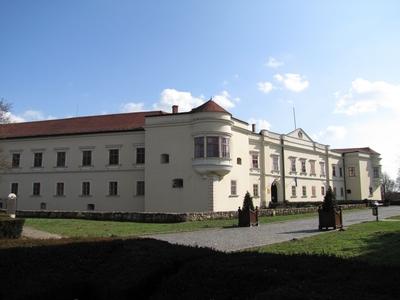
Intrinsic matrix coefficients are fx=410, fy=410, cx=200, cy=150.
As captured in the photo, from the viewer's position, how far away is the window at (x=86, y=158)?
42312 mm

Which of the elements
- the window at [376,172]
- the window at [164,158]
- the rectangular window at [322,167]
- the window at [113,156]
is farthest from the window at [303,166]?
the window at [113,156]

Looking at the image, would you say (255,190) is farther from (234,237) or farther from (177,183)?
(234,237)

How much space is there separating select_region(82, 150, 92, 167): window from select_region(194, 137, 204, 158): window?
1281 cm

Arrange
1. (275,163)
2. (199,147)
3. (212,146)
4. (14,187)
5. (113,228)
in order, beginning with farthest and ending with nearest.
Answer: (275,163)
(14,187)
(199,147)
(212,146)
(113,228)

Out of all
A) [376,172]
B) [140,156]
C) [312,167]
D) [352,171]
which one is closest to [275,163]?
[312,167]

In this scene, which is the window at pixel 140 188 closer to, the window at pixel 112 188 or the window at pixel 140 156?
the window at pixel 140 156

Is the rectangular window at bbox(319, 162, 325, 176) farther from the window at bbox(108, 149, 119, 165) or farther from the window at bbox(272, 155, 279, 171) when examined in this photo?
the window at bbox(108, 149, 119, 165)

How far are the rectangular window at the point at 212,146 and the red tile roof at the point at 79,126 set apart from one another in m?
8.12

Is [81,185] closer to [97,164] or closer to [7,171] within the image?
[97,164]

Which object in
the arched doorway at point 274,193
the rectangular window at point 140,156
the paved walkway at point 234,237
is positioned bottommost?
→ the paved walkway at point 234,237

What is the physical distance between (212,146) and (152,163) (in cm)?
609

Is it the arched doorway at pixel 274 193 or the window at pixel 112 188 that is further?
the arched doorway at pixel 274 193

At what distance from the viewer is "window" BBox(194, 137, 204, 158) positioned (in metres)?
35.4

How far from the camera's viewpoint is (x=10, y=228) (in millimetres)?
15773
